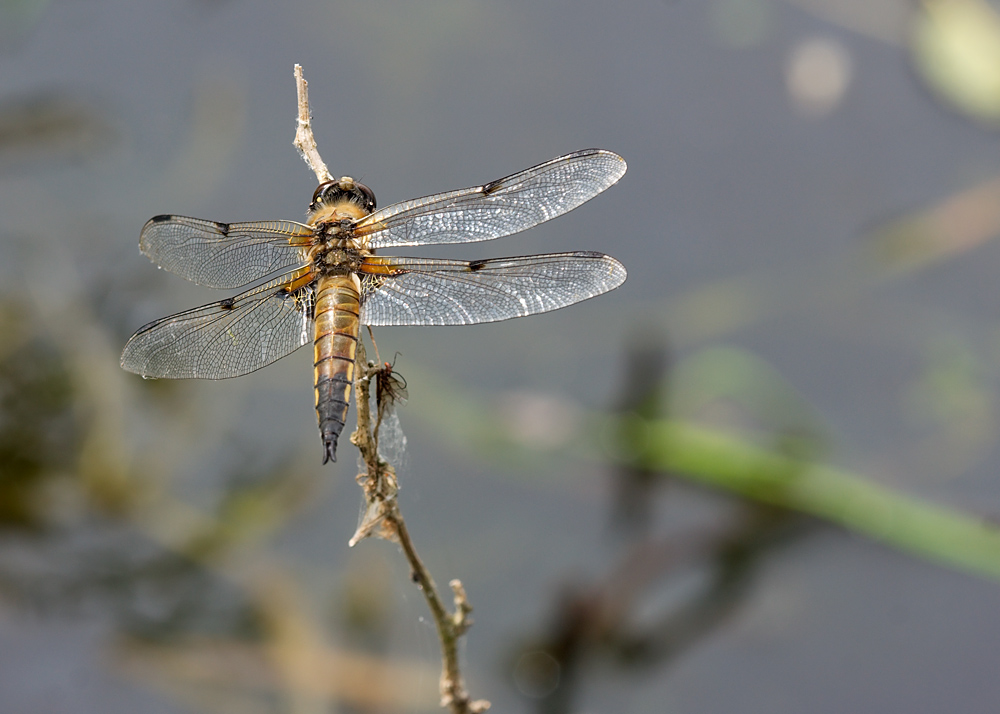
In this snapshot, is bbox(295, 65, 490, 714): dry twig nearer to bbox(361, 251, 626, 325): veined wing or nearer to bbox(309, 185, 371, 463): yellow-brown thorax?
bbox(309, 185, 371, 463): yellow-brown thorax

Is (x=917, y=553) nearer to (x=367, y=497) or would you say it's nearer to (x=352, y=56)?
(x=367, y=497)

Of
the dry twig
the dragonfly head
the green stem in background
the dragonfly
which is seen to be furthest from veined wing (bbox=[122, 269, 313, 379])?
the green stem in background

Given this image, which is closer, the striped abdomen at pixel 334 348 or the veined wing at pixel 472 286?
the striped abdomen at pixel 334 348

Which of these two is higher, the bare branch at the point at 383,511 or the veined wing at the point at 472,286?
the veined wing at the point at 472,286

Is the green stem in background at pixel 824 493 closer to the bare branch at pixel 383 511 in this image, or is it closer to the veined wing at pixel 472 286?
the veined wing at pixel 472 286

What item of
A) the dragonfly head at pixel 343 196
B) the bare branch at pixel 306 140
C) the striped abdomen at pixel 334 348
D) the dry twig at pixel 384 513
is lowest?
the dry twig at pixel 384 513

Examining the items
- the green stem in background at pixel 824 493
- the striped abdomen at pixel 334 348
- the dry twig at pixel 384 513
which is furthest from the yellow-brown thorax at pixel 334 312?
the green stem in background at pixel 824 493

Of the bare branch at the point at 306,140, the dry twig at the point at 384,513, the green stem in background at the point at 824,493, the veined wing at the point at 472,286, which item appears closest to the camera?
the dry twig at the point at 384,513

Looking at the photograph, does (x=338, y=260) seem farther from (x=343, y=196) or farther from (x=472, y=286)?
(x=472, y=286)

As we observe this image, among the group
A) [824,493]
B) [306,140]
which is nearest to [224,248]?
[306,140]

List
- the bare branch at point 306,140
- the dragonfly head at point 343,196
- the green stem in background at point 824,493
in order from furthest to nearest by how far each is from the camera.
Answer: the green stem in background at point 824,493 → the dragonfly head at point 343,196 → the bare branch at point 306,140
